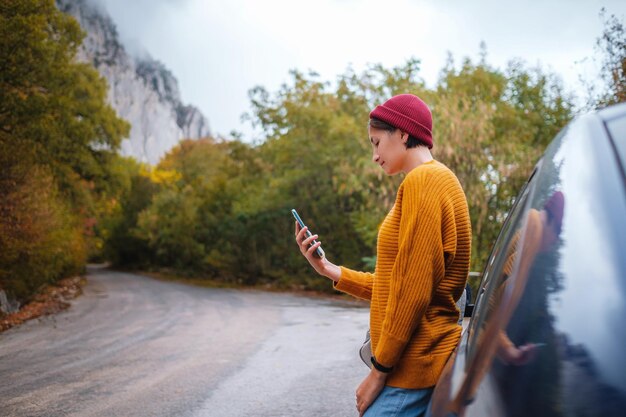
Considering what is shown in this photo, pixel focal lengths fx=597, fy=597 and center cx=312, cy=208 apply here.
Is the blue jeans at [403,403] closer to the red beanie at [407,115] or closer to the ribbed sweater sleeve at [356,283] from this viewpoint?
the ribbed sweater sleeve at [356,283]

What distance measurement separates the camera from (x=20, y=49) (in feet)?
55.6

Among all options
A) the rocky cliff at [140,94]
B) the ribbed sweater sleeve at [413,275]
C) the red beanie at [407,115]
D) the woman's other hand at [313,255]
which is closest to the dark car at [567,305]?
the ribbed sweater sleeve at [413,275]

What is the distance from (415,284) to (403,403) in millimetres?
377

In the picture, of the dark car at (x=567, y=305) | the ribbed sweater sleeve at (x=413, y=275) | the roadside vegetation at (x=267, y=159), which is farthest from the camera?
the roadside vegetation at (x=267, y=159)

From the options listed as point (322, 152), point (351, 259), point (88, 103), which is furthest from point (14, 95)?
point (351, 259)

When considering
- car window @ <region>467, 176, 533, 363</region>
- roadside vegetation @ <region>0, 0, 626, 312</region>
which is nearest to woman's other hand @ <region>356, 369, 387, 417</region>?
car window @ <region>467, 176, 533, 363</region>

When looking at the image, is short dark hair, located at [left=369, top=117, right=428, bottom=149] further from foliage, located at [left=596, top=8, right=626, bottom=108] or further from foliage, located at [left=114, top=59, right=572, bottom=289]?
foliage, located at [left=114, top=59, right=572, bottom=289]

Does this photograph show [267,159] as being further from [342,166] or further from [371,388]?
[371,388]

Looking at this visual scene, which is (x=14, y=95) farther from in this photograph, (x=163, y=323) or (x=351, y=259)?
(x=351, y=259)

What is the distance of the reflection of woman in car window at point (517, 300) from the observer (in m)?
0.89

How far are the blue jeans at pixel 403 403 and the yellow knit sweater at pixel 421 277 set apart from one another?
0.08ft

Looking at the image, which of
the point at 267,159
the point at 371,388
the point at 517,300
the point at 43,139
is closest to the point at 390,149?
the point at 371,388

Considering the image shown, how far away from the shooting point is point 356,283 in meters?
2.37

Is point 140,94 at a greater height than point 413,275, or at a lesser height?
greater
